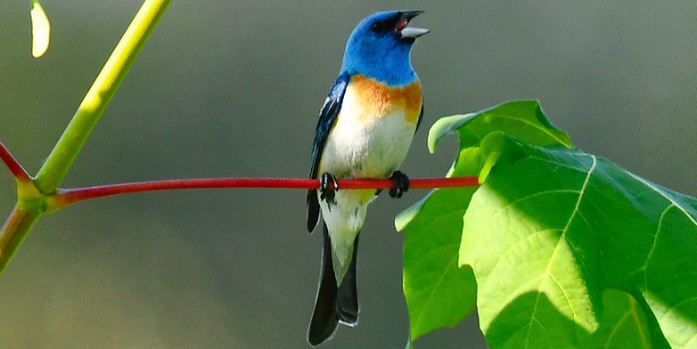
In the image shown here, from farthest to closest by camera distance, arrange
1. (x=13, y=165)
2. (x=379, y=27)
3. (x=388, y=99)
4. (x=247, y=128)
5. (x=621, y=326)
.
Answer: (x=247, y=128), (x=379, y=27), (x=388, y=99), (x=621, y=326), (x=13, y=165)

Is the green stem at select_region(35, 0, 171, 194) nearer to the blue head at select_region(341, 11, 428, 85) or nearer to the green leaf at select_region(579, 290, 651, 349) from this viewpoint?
the green leaf at select_region(579, 290, 651, 349)

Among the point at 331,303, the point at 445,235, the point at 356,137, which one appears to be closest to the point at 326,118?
the point at 356,137

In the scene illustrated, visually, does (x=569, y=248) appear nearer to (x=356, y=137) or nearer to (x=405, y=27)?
(x=356, y=137)

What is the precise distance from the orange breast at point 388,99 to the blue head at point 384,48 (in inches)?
0.6

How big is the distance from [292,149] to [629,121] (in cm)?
120

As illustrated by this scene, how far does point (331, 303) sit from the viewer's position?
45.5 inches

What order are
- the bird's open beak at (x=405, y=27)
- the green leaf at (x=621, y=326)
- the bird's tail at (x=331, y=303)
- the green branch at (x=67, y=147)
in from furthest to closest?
the bird's open beak at (x=405, y=27)
the bird's tail at (x=331, y=303)
the green leaf at (x=621, y=326)
the green branch at (x=67, y=147)

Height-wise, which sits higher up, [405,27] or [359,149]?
[405,27]

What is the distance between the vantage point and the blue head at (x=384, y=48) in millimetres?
1172

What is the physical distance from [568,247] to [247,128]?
2.48m

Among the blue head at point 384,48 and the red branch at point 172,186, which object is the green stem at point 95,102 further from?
the blue head at point 384,48

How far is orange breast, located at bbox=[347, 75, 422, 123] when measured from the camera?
44.3 inches

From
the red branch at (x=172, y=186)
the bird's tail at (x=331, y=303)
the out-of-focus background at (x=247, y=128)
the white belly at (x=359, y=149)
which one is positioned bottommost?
the out-of-focus background at (x=247, y=128)

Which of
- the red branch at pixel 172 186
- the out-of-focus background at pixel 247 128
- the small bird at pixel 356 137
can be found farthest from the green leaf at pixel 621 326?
the out-of-focus background at pixel 247 128
